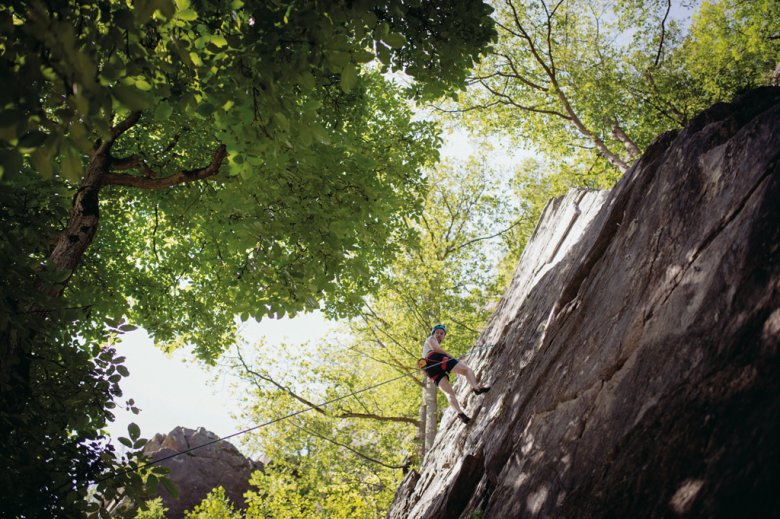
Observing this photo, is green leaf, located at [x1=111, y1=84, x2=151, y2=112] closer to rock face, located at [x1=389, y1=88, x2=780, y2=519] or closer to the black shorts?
rock face, located at [x1=389, y1=88, x2=780, y2=519]

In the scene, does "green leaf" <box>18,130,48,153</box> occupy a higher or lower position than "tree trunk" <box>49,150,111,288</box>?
lower

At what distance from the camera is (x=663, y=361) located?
3641mm

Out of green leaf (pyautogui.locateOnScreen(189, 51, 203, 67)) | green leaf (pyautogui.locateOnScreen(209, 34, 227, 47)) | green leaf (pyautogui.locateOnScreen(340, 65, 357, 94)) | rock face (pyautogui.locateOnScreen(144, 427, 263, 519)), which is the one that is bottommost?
green leaf (pyautogui.locateOnScreen(340, 65, 357, 94))

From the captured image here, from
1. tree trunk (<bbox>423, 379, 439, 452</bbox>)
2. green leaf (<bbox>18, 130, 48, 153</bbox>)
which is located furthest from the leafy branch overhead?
tree trunk (<bbox>423, 379, 439, 452</bbox>)

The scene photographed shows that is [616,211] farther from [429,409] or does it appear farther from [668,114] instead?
[668,114]

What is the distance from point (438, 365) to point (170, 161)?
21.7 ft

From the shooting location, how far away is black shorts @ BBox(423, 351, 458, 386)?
9039 mm

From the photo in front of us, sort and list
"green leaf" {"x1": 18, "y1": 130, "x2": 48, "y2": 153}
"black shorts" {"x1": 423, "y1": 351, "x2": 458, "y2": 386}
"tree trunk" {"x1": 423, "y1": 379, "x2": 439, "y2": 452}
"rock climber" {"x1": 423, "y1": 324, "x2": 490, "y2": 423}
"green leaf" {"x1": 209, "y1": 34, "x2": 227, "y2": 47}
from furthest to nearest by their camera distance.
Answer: "tree trunk" {"x1": 423, "y1": 379, "x2": 439, "y2": 452}
"black shorts" {"x1": 423, "y1": 351, "x2": 458, "y2": 386}
"rock climber" {"x1": 423, "y1": 324, "x2": 490, "y2": 423}
"green leaf" {"x1": 209, "y1": 34, "x2": 227, "y2": 47}
"green leaf" {"x1": 18, "y1": 130, "x2": 48, "y2": 153}

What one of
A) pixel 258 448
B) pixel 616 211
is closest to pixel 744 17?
pixel 616 211

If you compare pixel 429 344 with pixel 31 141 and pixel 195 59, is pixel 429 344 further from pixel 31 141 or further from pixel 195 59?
pixel 31 141

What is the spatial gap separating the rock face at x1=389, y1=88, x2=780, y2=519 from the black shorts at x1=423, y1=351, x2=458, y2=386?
2.11 meters

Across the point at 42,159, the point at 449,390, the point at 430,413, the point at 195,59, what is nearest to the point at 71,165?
the point at 42,159

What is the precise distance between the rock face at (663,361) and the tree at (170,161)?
2692mm

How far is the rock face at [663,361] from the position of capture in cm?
291
